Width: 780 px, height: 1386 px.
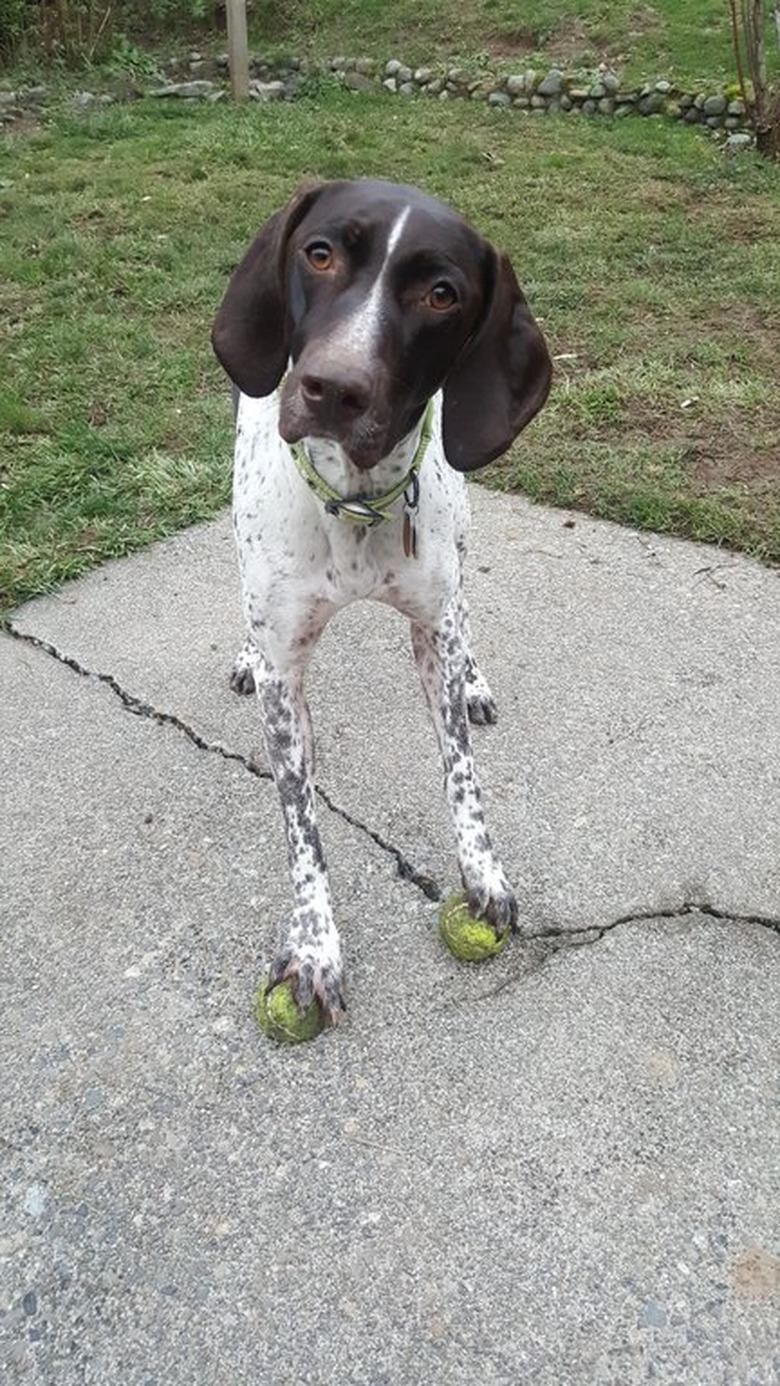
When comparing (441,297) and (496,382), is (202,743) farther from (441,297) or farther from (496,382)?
(441,297)

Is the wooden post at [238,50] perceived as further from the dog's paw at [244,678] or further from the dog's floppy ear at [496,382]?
the dog's floppy ear at [496,382]

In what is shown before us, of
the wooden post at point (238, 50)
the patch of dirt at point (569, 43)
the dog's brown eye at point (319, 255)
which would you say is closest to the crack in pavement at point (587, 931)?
the dog's brown eye at point (319, 255)

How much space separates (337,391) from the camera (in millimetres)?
1950

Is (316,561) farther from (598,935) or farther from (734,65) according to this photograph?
(734,65)

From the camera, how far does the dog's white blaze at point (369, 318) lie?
1981mm

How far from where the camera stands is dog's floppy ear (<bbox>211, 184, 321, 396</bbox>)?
7.54 ft

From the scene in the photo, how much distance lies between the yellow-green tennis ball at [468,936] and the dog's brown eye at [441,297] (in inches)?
49.2

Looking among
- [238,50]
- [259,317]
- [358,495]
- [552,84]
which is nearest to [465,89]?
[552,84]

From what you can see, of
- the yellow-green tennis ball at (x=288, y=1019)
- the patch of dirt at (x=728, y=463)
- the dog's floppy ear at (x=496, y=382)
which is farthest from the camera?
the patch of dirt at (x=728, y=463)

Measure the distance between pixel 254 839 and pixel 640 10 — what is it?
11.9 meters

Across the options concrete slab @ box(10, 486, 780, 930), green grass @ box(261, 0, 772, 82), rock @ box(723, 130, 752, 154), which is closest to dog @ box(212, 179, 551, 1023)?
concrete slab @ box(10, 486, 780, 930)

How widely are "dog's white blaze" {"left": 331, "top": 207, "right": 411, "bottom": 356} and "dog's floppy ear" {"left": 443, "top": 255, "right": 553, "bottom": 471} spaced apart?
26 cm

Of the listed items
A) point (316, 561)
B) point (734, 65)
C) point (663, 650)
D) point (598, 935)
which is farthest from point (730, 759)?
point (734, 65)

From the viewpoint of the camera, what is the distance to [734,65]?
1055 centimetres
